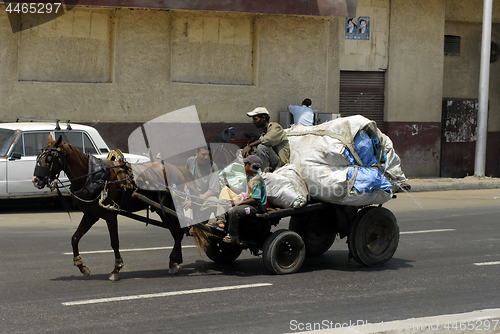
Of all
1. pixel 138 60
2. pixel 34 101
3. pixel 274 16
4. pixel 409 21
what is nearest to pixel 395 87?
pixel 409 21

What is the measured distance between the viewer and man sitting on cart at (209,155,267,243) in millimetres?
7281

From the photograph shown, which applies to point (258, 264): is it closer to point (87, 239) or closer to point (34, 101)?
point (87, 239)

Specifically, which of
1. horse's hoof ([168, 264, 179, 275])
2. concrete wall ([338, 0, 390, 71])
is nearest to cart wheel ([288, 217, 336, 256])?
horse's hoof ([168, 264, 179, 275])

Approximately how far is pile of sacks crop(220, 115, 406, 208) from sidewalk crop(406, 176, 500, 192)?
407 inches

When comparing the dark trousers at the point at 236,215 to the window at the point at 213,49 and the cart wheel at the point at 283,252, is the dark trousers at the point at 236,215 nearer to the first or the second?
the cart wheel at the point at 283,252

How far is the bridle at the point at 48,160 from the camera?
6.86m

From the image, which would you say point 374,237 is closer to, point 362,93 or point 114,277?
point 114,277

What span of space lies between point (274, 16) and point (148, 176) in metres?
12.1

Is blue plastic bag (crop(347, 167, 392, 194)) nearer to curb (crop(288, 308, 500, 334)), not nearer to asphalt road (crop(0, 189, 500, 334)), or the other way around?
asphalt road (crop(0, 189, 500, 334))

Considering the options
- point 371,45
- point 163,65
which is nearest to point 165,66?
point 163,65

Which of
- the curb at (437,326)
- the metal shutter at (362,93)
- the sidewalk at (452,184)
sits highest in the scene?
the metal shutter at (362,93)

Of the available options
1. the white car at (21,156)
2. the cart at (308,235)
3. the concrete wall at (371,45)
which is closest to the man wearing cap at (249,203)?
the cart at (308,235)

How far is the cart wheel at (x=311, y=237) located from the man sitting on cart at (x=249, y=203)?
3.87 ft

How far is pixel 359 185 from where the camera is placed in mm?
7676
